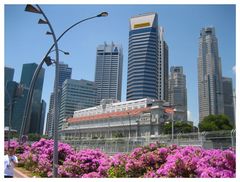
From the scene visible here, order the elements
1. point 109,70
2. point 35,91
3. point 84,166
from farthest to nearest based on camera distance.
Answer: point 109,70 → point 35,91 → point 84,166

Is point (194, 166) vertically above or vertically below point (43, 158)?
above

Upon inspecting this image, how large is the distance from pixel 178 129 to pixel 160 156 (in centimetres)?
6278

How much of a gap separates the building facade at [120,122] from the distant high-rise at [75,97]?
4.92m

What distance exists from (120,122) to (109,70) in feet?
298

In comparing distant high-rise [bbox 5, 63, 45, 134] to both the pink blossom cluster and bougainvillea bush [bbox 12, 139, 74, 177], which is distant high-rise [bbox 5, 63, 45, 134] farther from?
the pink blossom cluster

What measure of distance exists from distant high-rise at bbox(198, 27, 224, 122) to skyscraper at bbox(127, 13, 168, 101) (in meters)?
22.0

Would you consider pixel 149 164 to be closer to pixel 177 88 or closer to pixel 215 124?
pixel 215 124

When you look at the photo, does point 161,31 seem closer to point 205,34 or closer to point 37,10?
point 205,34

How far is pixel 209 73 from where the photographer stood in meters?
157

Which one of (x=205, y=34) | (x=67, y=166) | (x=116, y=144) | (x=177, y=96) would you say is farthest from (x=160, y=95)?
(x=67, y=166)

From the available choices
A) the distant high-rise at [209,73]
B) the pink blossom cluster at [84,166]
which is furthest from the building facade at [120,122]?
the pink blossom cluster at [84,166]

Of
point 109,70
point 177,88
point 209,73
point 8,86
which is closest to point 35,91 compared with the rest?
point 8,86

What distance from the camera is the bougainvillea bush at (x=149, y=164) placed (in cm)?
826

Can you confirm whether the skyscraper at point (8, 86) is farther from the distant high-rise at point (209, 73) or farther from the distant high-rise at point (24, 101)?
the distant high-rise at point (209, 73)
